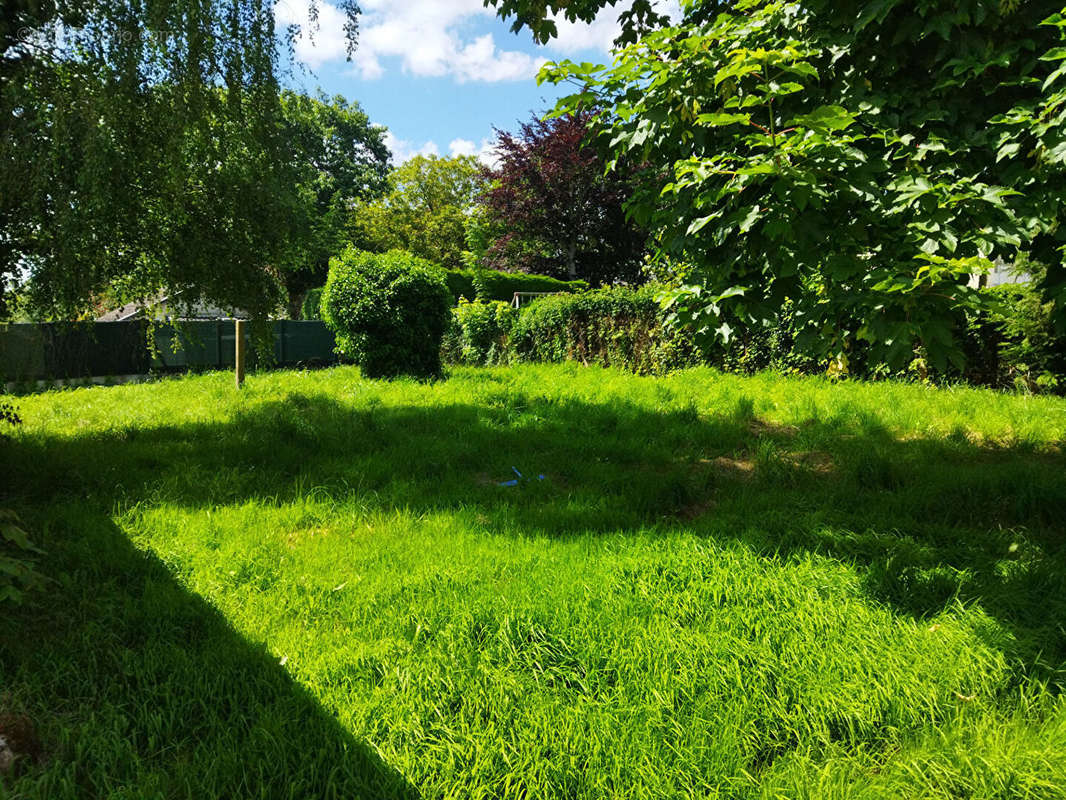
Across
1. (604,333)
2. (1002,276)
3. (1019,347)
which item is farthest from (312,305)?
(1019,347)

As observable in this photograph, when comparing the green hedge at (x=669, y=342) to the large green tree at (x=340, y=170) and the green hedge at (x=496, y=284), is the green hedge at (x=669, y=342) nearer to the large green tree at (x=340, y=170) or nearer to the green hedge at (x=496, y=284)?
the green hedge at (x=496, y=284)

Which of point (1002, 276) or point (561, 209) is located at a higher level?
point (561, 209)

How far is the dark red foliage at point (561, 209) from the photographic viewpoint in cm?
2386

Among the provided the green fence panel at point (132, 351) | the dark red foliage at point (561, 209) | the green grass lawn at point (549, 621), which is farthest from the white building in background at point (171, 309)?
the dark red foliage at point (561, 209)

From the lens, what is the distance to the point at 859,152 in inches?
94.7

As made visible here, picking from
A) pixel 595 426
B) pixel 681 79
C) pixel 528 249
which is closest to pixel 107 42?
pixel 681 79

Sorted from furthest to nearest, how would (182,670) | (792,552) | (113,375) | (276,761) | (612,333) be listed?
(113,375) < (612,333) < (792,552) < (182,670) < (276,761)

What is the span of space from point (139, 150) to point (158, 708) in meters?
4.75

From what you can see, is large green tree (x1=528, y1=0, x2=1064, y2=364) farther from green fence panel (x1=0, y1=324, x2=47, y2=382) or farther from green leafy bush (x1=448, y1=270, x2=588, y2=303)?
green leafy bush (x1=448, y1=270, x2=588, y2=303)

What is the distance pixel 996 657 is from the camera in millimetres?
2287

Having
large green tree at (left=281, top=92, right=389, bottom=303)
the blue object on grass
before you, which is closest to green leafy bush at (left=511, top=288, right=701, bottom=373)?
the blue object on grass

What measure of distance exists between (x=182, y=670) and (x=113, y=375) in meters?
15.6

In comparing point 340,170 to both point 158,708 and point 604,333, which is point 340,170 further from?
point 158,708

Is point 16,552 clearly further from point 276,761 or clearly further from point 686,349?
point 686,349
